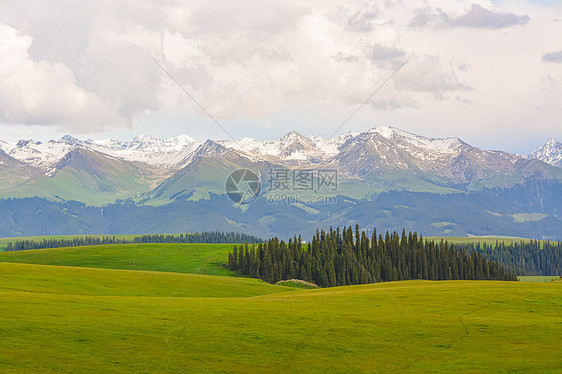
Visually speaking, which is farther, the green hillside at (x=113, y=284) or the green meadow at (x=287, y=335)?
the green hillside at (x=113, y=284)

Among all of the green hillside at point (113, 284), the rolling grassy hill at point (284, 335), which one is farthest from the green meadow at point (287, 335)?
the green hillside at point (113, 284)

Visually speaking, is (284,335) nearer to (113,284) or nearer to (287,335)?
(287,335)

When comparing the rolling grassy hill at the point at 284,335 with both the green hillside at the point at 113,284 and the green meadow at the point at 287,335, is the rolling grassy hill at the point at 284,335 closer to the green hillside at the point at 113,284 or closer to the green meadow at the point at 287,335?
the green meadow at the point at 287,335

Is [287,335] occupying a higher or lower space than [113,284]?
lower

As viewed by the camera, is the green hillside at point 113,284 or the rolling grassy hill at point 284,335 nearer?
the rolling grassy hill at point 284,335

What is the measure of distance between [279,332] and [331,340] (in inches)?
181

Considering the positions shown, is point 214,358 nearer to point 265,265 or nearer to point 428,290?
point 428,290

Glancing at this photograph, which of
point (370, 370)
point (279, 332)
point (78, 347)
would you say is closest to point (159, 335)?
point (78, 347)

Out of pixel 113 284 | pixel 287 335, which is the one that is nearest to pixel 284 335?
pixel 287 335

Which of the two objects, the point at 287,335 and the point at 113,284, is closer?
the point at 287,335

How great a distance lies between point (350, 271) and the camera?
194m

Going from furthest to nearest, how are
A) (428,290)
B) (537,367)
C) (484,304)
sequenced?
1. (428,290)
2. (484,304)
3. (537,367)

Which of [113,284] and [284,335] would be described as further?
[113,284]

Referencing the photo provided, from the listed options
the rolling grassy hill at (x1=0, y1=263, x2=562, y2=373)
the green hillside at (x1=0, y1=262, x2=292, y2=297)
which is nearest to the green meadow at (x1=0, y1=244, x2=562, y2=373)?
the rolling grassy hill at (x1=0, y1=263, x2=562, y2=373)
